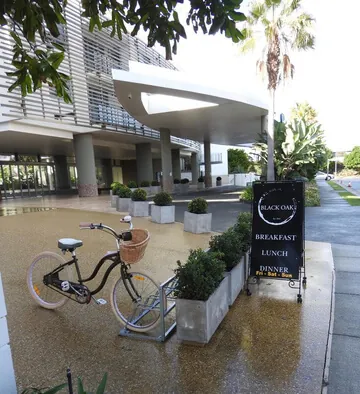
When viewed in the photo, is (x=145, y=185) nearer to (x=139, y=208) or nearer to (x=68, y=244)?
(x=139, y=208)

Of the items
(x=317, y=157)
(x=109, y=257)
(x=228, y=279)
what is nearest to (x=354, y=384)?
(x=228, y=279)

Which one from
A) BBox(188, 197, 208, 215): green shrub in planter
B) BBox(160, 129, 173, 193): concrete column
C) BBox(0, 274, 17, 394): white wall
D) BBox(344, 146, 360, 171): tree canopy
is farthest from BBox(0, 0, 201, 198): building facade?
BBox(344, 146, 360, 171): tree canopy

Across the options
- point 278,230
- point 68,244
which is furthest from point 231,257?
point 68,244

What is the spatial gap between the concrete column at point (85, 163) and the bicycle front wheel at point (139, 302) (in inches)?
690

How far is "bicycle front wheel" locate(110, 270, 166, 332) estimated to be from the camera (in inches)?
126

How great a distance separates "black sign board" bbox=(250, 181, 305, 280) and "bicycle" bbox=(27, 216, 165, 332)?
5.13 ft

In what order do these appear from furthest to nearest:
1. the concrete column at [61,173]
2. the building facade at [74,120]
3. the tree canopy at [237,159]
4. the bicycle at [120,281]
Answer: the tree canopy at [237,159] < the concrete column at [61,173] < the building facade at [74,120] < the bicycle at [120,281]

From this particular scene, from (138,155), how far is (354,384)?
84.8 feet

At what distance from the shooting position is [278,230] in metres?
4.04

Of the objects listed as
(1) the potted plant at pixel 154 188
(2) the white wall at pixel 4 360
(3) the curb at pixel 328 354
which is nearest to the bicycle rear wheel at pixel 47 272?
(2) the white wall at pixel 4 360

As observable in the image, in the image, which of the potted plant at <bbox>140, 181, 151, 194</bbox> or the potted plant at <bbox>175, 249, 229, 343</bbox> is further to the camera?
the potted plant at <bbox>140, 181, 151, 194</bbox>

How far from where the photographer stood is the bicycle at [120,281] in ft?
10.3

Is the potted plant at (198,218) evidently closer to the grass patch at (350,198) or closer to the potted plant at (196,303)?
the potted plant at (196,303)

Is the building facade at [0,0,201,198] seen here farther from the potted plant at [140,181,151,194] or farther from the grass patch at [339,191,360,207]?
the grass patch at [339,191,360,207]
